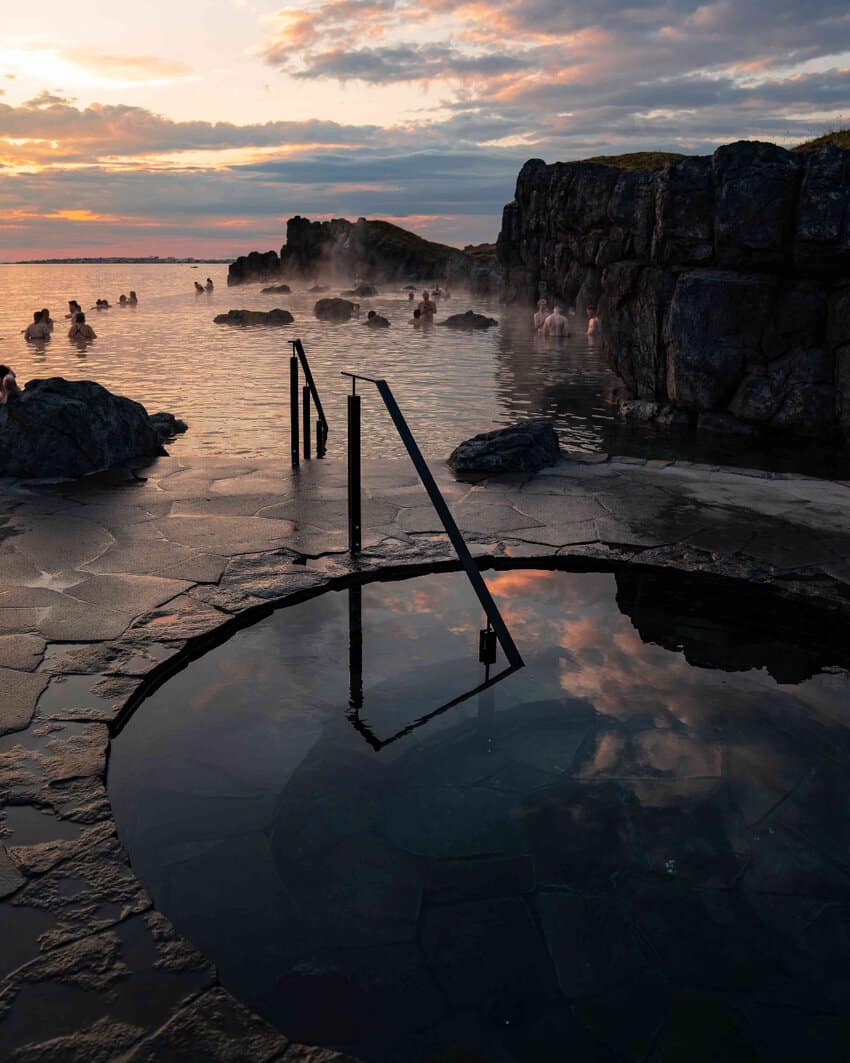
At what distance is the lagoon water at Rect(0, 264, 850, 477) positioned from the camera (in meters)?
15.1

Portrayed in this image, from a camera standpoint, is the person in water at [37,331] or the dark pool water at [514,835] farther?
the person in water at [37,331]

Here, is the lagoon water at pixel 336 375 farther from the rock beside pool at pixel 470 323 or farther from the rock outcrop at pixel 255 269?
the rock outcrop at pixel 255 269

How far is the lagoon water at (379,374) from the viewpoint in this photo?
49.4ft

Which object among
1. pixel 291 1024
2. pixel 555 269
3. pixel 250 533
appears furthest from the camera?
pixel 555 269

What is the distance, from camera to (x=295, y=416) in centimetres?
968

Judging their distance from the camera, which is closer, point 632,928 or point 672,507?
point 632,928

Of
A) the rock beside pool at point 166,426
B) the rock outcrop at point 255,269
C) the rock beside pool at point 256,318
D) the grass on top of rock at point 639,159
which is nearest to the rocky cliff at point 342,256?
the rock outcrop at point 255,269

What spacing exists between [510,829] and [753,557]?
380 cm

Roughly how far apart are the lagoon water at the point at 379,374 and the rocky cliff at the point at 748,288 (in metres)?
1.05

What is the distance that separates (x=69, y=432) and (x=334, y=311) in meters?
38.2

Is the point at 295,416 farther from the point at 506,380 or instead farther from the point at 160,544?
the point at 506,380

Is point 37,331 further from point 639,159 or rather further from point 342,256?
point 342,256

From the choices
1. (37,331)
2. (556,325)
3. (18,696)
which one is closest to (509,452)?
(18,696)

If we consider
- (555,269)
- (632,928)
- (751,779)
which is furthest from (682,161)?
(555,269)
